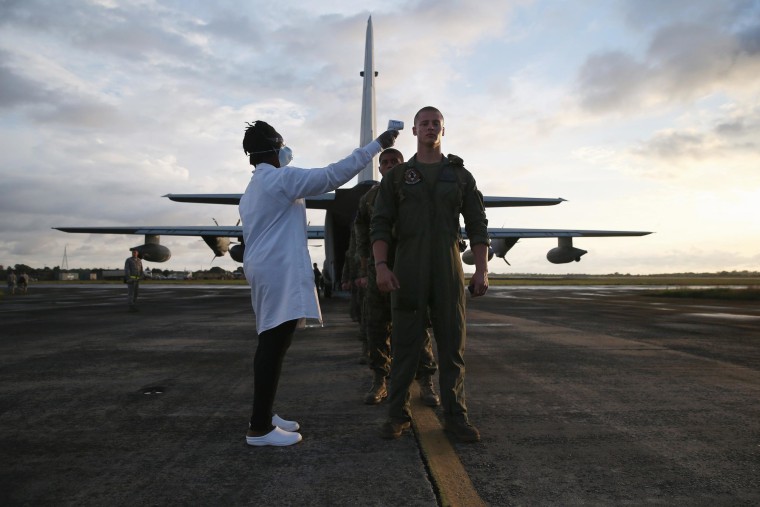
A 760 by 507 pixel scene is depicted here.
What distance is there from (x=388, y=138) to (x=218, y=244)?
19.4m

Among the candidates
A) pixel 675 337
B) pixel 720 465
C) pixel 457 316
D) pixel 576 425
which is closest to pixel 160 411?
pixel 457 316

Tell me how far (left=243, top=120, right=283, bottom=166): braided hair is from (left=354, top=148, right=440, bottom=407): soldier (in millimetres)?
924

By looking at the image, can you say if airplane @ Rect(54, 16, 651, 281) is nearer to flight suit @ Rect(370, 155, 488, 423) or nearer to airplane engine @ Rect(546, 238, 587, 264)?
airplane engine @ Rect(546, 238, 587, 264)

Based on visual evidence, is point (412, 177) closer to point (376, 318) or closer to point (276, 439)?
point (376, 318)

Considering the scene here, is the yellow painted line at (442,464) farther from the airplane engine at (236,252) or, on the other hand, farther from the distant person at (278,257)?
the airplane engine at (236,252)

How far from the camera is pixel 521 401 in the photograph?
3730 millimetres

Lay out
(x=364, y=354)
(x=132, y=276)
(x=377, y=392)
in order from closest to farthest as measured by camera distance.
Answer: (x=377, y=392), (x=364, y=354), (x=132, y=276)

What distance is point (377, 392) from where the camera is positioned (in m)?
3.86

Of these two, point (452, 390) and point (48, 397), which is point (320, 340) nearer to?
point (48, 397)

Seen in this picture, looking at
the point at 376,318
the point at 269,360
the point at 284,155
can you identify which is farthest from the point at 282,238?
the point at 376,318

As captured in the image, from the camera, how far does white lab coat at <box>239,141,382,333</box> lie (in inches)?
117

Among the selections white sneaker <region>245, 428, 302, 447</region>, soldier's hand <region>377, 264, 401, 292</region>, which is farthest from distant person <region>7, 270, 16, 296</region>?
soldier's hand <region>377, 264, 401, 292</region>

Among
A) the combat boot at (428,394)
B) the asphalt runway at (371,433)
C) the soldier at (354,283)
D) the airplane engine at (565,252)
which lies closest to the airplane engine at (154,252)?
the asphalt runway at (371,433)

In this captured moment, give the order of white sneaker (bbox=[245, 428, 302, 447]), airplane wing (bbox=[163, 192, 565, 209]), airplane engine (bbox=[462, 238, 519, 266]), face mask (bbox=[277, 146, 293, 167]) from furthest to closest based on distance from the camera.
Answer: airplane engine (bbox=[462, 238, 519, 266])
airplane wing (bbox=[163, 192, 565, 209])
face mask (bbox=[277, 146, 293, 167])
white sneaker (bbox=[245, 428, 302, 447])
